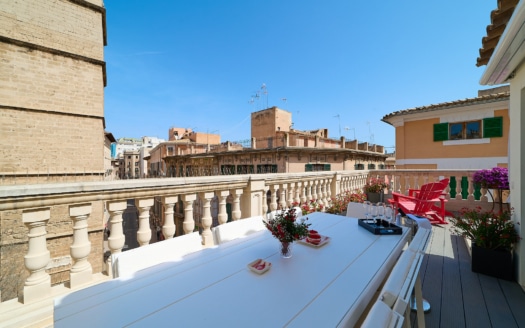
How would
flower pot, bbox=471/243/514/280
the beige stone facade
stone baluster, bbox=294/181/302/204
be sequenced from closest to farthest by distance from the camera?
flower pot, bbox=471/243/514/280 → stone baluster, bbox=294/181/302/204 → the beige stone facade

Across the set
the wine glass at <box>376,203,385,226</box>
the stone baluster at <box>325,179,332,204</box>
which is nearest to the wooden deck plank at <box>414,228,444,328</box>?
the wine glass at <box>376,203,385,226</box>

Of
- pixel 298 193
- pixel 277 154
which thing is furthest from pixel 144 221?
pixel 277 154

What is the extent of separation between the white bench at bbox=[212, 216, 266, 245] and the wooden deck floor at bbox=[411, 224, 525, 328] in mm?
1772

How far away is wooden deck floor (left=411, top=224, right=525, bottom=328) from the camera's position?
1.99 meters

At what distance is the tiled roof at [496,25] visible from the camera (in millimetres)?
2278

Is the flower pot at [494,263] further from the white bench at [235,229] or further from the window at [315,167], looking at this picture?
the window at [315,167]

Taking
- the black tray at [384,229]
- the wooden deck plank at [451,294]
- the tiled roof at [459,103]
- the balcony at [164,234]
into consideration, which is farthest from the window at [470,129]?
the black tray at [384,229]

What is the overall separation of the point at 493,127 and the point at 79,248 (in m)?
12.4

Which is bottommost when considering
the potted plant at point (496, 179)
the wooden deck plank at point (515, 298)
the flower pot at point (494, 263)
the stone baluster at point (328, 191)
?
the wooden deck plank at point (515, 298)

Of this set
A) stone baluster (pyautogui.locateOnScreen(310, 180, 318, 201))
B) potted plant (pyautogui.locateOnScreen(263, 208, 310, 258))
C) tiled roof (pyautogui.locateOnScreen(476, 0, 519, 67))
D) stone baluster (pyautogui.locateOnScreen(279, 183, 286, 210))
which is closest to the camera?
potted plant (pyautogui.locateOnScreen(263, 208, 310, 258))

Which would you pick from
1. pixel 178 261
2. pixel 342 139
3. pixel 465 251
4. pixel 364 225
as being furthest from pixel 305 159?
pixel 178 261

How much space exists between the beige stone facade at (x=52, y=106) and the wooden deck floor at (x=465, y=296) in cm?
832

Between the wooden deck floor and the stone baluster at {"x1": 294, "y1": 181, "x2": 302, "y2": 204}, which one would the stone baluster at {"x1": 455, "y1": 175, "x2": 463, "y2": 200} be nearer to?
the wooden deck floor

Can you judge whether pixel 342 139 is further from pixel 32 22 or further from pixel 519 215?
pixel 32 22
